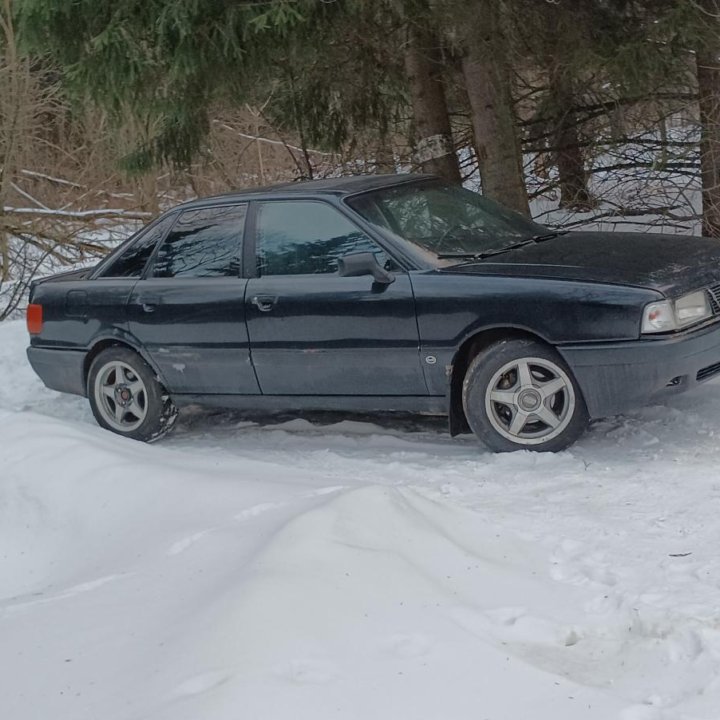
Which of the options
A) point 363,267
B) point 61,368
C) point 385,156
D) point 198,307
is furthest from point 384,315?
point 385,156

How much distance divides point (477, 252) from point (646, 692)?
3.53 m

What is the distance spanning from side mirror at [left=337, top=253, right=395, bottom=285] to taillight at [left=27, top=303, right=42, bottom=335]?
271 centimetres

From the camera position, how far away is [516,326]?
18.6 ft

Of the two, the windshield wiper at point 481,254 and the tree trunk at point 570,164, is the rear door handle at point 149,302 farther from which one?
the tree trunk at point 570,164

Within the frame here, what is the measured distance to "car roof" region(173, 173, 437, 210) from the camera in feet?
21.3

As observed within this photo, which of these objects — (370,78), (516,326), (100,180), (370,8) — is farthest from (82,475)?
(100,180)

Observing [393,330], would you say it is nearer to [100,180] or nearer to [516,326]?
[516,326]

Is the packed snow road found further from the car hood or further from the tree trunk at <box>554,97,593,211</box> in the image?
the tree trunk at <box>554,97,593,211</box>

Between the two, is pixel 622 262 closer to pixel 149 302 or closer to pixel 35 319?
pixel 149 302

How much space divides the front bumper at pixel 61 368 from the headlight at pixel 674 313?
153 inches

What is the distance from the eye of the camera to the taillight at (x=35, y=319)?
7566mm

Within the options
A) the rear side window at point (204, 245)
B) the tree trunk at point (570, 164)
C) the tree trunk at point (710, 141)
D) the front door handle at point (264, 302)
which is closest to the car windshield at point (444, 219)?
the front door handle at point (264, 302)

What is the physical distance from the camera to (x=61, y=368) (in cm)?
740

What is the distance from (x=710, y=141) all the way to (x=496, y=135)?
1.90 metres
